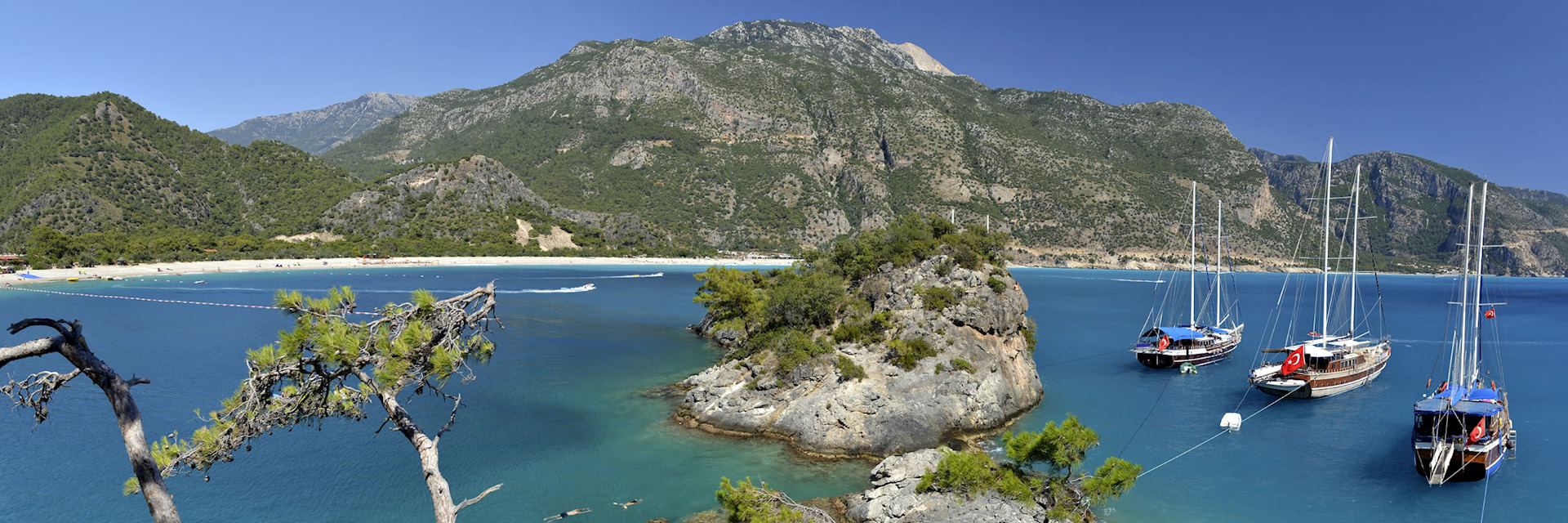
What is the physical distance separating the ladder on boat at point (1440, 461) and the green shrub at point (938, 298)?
64.3 feet

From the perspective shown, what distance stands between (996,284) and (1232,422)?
43.8 ft

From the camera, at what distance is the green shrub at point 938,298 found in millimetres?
36281

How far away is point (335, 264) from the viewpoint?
127188 millimetres

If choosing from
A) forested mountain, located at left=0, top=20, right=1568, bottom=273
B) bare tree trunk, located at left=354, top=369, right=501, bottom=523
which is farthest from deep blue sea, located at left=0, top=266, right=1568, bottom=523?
forested mountain, located at left=0, top=20, right=1568, bottom=273

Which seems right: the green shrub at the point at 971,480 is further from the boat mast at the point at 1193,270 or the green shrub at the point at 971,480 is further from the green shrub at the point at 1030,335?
the boat mast at the point at 1193,270

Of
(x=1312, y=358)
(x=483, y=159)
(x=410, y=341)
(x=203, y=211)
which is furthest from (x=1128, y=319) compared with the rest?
(x=203, y=211)

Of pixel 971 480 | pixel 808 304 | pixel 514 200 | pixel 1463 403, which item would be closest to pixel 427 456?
pixel 971 480

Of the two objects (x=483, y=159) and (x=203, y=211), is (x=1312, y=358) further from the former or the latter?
(x=203, y=211)

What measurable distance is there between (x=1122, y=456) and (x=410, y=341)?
3013cm

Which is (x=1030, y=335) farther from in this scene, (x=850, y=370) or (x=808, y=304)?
(x=850, y=370)

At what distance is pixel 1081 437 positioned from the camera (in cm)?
2061

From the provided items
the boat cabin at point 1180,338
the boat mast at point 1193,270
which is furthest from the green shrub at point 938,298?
the boat mast at point 1193,270

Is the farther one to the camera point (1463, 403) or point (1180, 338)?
point (1180, 338)

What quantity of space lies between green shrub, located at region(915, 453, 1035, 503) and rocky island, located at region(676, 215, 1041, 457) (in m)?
7.08
